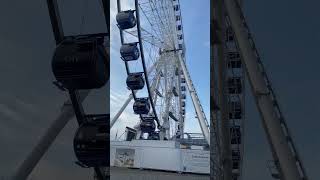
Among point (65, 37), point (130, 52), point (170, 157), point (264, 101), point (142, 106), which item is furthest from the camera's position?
point (142, 106)

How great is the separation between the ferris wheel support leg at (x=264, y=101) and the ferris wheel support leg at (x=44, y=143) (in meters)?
4.43

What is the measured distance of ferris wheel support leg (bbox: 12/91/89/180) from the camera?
3.38m

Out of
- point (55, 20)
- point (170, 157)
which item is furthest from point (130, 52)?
point (55, 20)

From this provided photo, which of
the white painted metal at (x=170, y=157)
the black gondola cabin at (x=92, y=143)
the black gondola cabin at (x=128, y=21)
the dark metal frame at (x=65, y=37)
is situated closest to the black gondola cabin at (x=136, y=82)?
the black gondola cabin at (x=128, y=21)

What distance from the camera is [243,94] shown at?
1731 cm

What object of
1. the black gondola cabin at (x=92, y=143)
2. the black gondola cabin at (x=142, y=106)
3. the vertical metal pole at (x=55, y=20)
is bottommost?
the black gondola cabin at (x=142, y=106)

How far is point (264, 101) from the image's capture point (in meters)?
7.44

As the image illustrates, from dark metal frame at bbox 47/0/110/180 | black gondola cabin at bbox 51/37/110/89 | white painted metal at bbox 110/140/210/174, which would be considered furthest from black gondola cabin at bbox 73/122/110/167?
white painted metal at bbox 110/140/210/174

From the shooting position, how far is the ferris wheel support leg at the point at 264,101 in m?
7.05

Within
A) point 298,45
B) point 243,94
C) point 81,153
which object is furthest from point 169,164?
point 243,94

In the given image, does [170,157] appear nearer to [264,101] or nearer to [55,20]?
[264,101]

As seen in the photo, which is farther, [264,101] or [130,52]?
[130,52]

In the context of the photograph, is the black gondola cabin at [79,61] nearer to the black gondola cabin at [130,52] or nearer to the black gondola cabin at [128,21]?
the black gondola cabin at [128,21]

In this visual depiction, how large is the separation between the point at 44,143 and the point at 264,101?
4.78 metres
